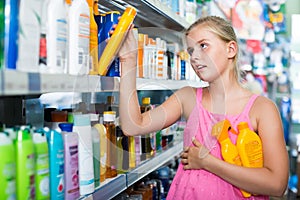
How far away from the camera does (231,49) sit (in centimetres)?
154

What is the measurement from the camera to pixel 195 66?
4.89 ft

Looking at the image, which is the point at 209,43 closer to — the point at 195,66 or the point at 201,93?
the point at 195,66

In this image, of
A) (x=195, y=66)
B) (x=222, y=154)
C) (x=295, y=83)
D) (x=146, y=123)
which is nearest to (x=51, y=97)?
(x=146, y=123)

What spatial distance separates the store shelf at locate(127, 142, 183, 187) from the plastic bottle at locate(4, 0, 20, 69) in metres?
0.88

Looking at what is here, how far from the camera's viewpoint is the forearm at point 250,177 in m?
1.36

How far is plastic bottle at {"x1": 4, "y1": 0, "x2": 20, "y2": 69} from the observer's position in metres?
0.86

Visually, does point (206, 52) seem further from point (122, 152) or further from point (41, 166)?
point (41, 166)

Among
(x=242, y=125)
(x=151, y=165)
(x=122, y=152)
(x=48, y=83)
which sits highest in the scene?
(x=48, y=83)

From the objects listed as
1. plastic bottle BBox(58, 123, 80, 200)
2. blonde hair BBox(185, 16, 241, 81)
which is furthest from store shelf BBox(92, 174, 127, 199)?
blonde hair BBox(185, 16, 241, 81)

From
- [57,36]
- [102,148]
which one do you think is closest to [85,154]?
[102,148]

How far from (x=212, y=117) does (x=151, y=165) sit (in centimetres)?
52

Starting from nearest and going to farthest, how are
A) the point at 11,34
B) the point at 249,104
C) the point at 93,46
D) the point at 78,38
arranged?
the point at 11,34
the point at 78,38
the point at 93,46
the point at 249,104

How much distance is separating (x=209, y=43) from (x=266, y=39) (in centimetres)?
394

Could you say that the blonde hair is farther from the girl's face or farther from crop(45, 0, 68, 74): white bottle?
crop(45, 0, 68, 74): white bottle
